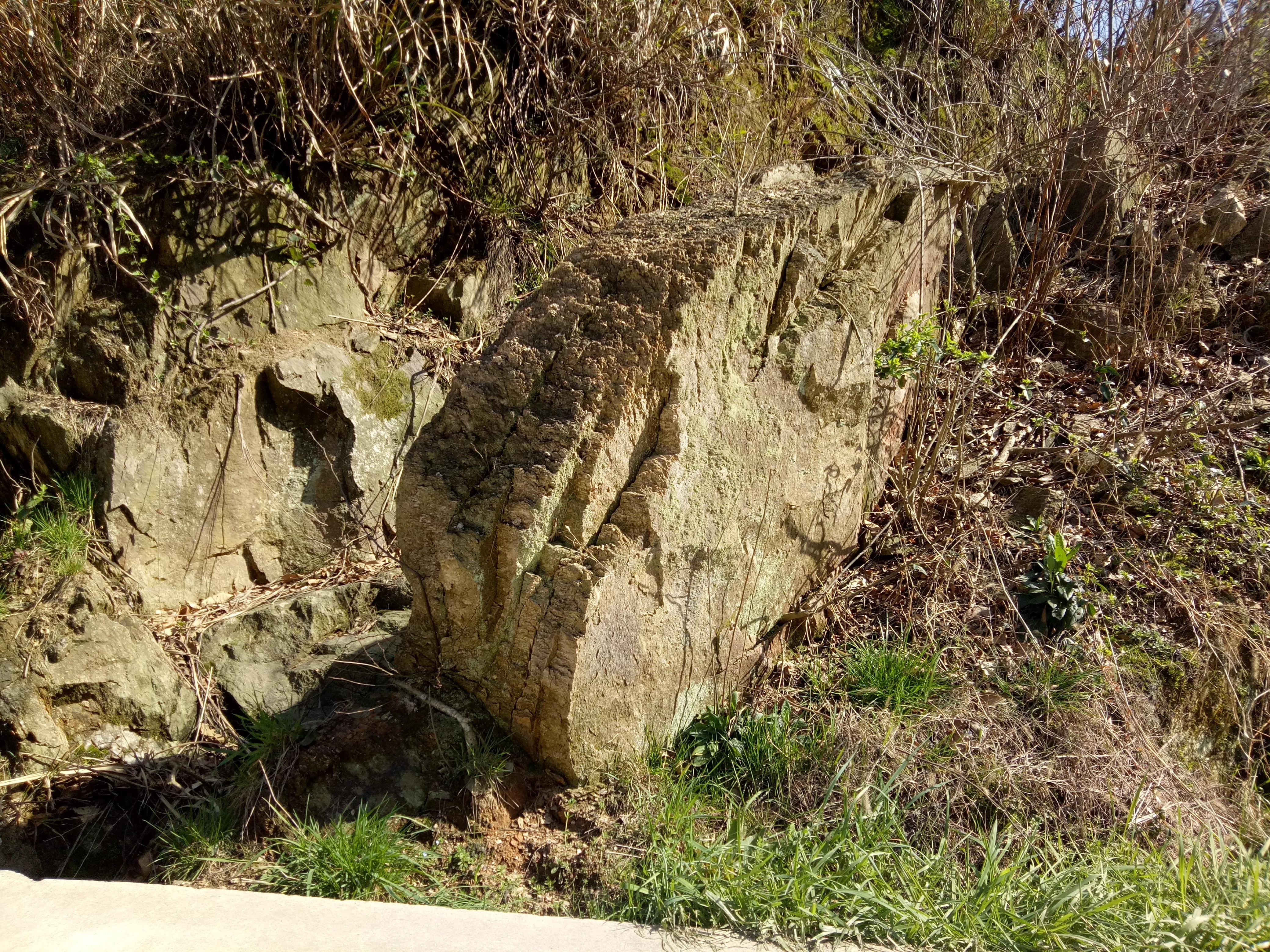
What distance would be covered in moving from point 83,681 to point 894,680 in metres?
3.14

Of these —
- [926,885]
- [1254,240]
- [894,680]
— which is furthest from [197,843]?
[1254,240]

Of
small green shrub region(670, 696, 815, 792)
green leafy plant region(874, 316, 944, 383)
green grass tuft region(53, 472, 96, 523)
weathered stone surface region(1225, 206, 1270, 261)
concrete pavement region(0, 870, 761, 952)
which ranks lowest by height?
concrete pavement region(0, 870, 761, 952)

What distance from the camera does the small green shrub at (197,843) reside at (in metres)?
2.86

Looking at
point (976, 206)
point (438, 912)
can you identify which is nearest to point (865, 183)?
point (976, 206)

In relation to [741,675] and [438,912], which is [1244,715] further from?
[438,912]

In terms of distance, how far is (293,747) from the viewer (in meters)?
3.09

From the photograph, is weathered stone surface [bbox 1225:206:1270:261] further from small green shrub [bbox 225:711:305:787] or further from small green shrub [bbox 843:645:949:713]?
small green shrub [bbox 225:711:305:787]

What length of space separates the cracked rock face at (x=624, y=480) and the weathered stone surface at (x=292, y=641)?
1.98 feet

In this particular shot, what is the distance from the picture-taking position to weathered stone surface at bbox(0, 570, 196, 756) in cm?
351

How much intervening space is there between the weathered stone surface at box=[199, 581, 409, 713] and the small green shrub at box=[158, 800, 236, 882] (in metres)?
0.55

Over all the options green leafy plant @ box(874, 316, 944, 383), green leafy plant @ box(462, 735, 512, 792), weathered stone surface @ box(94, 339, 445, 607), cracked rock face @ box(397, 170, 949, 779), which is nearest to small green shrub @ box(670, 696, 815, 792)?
cracked rock face @ box(397, 170, 949, 779)

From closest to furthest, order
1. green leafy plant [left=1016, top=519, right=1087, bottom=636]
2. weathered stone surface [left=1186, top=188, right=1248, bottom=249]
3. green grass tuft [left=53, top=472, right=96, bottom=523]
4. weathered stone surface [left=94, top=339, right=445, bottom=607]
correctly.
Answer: green leafy plant [left=1016, top=519, right=1087, bottom=636] → green grass tuft [left=53, top=472, right=96, bottom=523] → weathered stone surface [left=94, top=339, right=445, bottom=607] → weathered stone surface [left=1186, top=188, right=1248, bottom=249]

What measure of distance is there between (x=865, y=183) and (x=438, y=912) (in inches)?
Result: 117

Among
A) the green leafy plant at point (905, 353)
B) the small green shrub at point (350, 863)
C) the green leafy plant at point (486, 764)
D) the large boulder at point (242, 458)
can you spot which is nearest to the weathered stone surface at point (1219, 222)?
the green leafy plant at point (905, 353)
